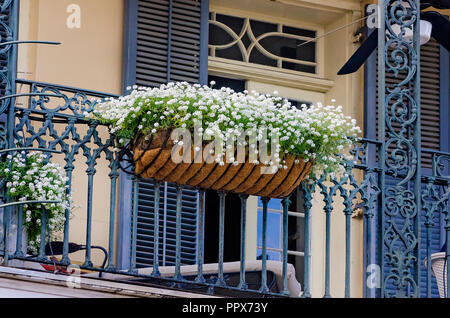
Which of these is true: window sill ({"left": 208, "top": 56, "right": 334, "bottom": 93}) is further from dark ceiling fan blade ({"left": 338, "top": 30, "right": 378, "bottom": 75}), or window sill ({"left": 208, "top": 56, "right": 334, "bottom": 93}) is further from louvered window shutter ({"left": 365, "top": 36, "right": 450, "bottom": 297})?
dark ceiling fan blade ({"left": 338, "top": 30, "right": 378, "bottom": 75})

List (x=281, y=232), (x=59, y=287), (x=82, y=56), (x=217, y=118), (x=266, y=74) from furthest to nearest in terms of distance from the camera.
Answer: (x=266, y=74), (x=281, y=232), (x=82, y=56), (x=217, y=118), (x=59, y=287)

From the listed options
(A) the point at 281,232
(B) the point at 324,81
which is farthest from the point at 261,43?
(A) the point at 281,232

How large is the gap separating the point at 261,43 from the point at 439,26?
4.63 feet

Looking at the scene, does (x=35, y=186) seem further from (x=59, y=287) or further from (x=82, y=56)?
(x=82, y=56)

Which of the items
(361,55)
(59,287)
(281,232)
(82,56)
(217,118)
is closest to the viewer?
(59,287)

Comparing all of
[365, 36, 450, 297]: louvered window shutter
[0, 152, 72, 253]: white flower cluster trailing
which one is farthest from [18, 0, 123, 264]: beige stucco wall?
[365, 36, 450, 297]: louvered window shutter

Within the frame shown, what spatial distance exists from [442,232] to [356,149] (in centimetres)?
194

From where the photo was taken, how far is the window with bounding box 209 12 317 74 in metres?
11.0

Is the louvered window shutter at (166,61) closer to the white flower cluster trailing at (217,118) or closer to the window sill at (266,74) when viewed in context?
the window sill at (266,74)

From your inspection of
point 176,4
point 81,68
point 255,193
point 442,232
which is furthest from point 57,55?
point 442,232

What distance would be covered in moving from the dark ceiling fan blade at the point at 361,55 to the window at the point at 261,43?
87 centimetres

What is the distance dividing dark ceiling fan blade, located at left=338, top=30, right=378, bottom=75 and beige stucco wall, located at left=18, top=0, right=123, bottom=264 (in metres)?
1.59

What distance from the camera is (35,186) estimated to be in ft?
27.6

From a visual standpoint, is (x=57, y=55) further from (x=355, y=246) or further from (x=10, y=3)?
(x=355, y=246)
